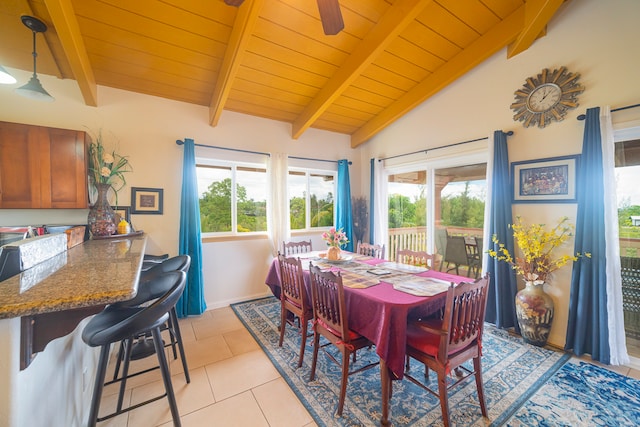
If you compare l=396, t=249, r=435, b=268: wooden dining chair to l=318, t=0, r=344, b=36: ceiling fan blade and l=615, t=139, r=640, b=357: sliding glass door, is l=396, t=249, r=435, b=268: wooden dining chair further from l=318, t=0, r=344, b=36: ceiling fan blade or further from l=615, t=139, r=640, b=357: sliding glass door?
l=318, t=0, r=344, b=36: ceiling fan blade

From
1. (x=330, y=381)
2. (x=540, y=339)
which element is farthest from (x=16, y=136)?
(x=540, y=339)

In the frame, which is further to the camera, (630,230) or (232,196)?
(232,196)

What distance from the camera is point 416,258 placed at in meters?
2.87

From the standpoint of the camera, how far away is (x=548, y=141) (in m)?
2.59

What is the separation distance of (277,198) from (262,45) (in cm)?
196

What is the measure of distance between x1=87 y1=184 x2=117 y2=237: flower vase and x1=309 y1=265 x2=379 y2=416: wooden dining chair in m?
2.23

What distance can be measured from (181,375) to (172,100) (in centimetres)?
308

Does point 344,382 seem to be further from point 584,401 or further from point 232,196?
point 232,196

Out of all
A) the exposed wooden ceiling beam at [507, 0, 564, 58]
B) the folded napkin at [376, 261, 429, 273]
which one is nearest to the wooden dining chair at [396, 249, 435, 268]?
the folded napkin at [376, 261, 429, 273]

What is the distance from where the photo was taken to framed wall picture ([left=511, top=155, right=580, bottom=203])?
246cm

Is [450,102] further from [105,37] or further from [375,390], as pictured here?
[105,37]

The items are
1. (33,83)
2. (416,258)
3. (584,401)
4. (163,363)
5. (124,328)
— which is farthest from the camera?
(416,258)

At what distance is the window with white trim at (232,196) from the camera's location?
11.8 feet

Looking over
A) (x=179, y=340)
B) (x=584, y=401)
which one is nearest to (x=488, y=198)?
(x=584, y=401)
